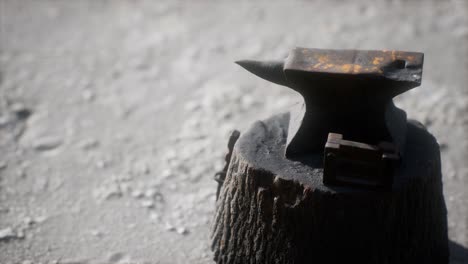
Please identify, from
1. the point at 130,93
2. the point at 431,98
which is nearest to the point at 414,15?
the point at 431,98

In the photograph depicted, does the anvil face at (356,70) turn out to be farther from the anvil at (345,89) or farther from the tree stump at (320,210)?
the tree stump at (320,210)

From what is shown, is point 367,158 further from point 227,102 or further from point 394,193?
point 227,102

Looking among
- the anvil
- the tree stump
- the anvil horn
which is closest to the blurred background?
the tree stump

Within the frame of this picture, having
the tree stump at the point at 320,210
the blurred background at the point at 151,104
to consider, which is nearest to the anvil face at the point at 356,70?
the tree stump at the point at 320,210

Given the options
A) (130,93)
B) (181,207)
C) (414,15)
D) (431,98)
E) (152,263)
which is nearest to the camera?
(152,263)

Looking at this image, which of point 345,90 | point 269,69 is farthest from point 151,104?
point 345,90

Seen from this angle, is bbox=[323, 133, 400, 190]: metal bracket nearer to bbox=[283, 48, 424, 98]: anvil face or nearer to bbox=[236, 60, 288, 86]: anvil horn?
bbox=[283, 48, 424, 98]: anvil face

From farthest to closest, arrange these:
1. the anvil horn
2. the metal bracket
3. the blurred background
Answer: the blurred background → the anvil horn → the metal bracket
